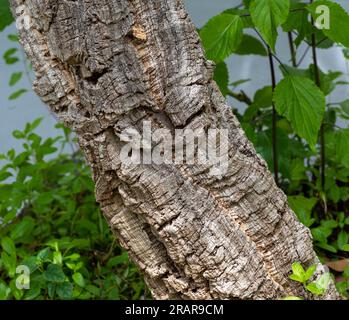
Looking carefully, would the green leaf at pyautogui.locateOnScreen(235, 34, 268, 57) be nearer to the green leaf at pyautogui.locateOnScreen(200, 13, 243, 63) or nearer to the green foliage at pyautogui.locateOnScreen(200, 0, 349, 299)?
the green foliage at pyautogui.locateOnScreen(200, 0, 349, 299)

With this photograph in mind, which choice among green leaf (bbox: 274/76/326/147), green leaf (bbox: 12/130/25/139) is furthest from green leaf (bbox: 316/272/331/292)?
green leaf (bbox: 12/130/25/139)

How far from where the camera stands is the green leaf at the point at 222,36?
5.18 feet

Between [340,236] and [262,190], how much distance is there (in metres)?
0.67

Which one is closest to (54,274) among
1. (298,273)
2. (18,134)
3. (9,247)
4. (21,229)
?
(9,247)

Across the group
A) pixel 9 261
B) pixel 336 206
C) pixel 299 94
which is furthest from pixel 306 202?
pixel 9 261

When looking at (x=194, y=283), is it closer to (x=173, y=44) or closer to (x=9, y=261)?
(x=173, y=44)

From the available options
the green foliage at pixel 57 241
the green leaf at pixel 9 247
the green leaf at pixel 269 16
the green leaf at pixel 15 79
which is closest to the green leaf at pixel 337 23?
the green leaf at pixel 269 16

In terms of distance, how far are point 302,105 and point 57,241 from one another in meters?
0.74

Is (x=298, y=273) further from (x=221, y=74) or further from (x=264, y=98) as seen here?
(x=264, y=98)

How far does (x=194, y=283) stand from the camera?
142 cm

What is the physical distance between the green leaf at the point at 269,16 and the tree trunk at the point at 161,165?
159 mm

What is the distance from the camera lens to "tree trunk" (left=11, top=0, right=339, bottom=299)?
128 cm

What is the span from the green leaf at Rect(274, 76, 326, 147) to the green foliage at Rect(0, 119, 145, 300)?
23.3 inches

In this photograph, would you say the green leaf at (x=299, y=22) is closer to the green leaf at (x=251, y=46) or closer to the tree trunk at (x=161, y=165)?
the green leaf at (x=251, y=46)
